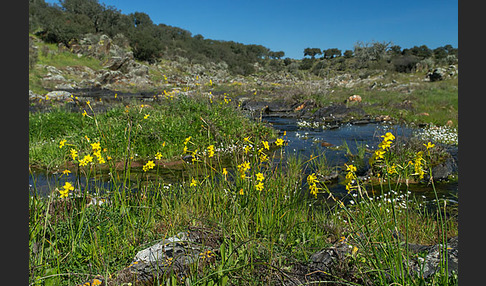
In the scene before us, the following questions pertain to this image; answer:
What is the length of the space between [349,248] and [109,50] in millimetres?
35023

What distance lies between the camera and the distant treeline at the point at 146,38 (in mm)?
32625

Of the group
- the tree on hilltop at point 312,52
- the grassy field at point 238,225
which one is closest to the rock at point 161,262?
the grassy field at point 238,225

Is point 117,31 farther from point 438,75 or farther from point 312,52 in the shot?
point 312,52

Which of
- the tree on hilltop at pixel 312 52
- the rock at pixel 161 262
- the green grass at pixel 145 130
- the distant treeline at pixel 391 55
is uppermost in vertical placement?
the tree on hilltop at pixel 312 52

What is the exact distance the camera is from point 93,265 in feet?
7.43

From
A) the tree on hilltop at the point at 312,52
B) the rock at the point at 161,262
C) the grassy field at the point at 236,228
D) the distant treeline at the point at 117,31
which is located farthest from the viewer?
the tree on hilltop at the point at 312,52

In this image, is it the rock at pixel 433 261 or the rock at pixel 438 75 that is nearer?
the rock at pixel 433 261

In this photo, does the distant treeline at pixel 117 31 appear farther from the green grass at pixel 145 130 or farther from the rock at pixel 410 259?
the rock at pixel 410 259

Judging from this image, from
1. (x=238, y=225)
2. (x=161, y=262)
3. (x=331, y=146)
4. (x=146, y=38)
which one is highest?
(x=146, y=38)

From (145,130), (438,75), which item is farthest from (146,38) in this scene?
(145,130)

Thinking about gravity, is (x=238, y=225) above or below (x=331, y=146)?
below

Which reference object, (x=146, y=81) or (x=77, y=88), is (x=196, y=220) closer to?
(x=77, y=88)

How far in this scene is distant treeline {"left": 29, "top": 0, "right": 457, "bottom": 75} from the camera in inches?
1284

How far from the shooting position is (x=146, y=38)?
3794 centimetres
